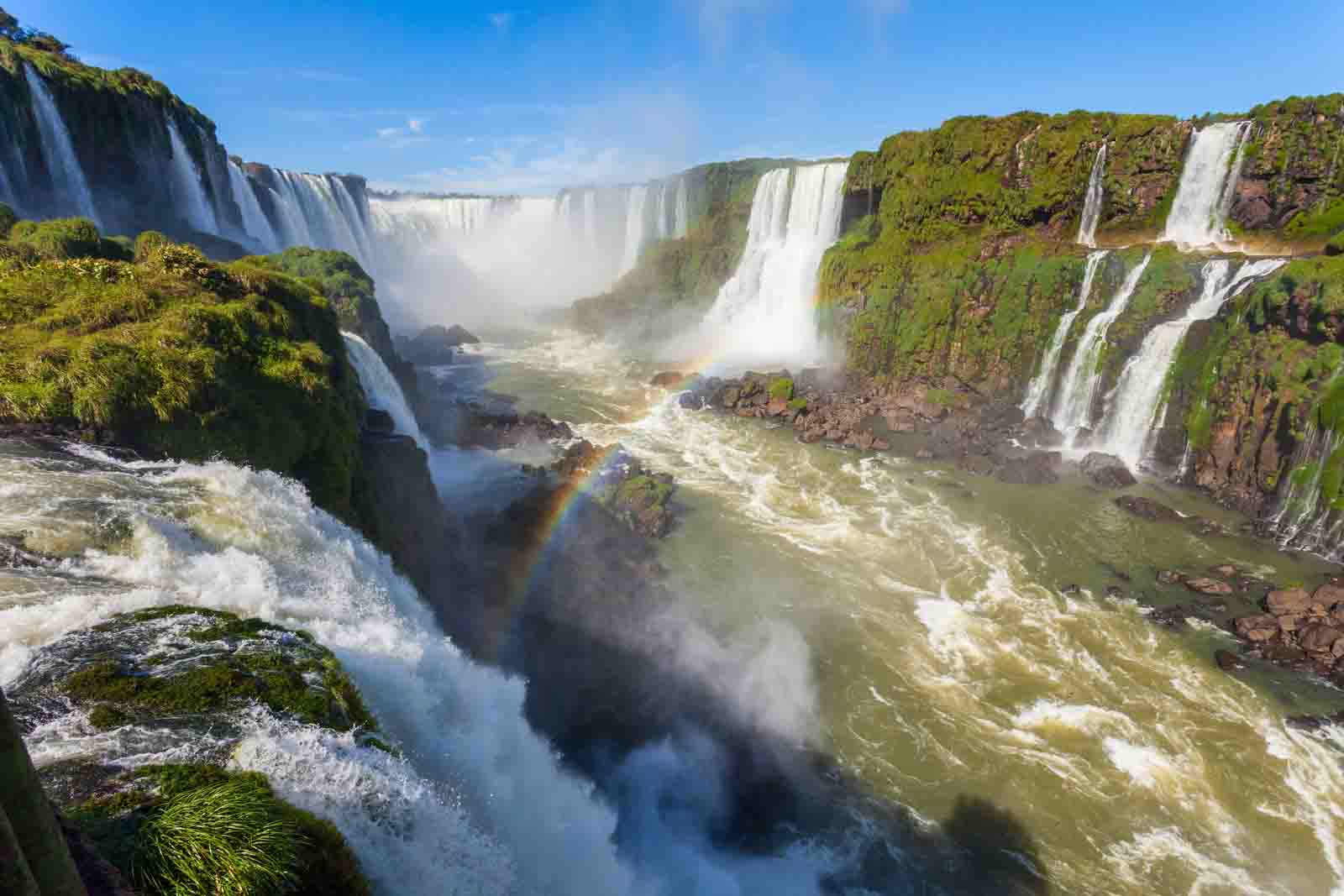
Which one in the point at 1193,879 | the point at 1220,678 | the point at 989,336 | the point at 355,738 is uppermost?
the point at 989,336

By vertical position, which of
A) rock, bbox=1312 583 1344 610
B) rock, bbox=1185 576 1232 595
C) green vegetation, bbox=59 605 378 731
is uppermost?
green vegetation, bbox=59 605 378 731

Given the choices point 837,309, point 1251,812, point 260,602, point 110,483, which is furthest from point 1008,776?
point 837,309

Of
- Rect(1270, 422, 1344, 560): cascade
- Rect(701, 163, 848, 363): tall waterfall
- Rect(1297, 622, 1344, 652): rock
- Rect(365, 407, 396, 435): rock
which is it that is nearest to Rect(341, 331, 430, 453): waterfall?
Rect(365, 407, 396, 435): rock

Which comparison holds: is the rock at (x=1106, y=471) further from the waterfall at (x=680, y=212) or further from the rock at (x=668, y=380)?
the waterfall at (x=680, y=212)

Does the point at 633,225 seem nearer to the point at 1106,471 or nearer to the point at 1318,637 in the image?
the point at 1106,471

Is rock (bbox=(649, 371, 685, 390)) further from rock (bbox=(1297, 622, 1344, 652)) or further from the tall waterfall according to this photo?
rock (bbox=(1297, 622, 1344, 652))

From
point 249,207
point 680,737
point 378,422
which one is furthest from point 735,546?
point 249,207

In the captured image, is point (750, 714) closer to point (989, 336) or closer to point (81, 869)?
point (81, 869)
